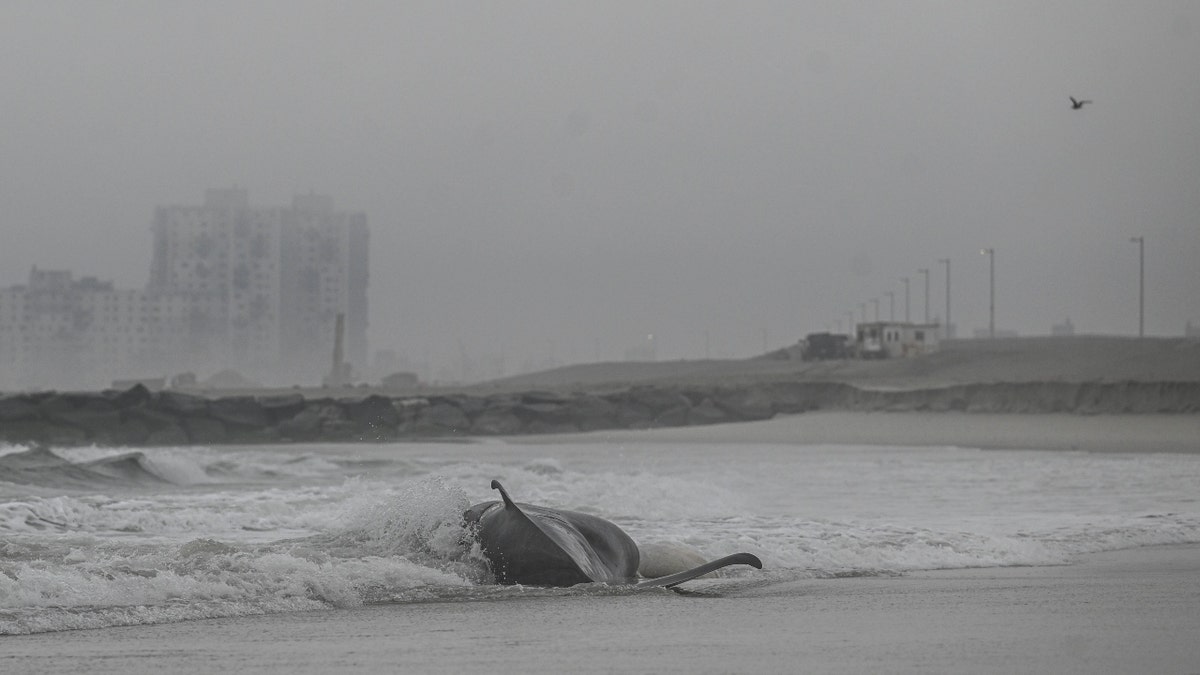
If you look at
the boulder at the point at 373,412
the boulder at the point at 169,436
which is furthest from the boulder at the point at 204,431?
the boulder at the point at 373,412

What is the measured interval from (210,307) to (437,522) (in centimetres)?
9295

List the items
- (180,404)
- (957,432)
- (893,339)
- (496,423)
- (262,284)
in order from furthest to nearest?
(262,284), (893,339), (496,423), (180,404), (957,432)

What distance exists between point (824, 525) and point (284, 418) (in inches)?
1081

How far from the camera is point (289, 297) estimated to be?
346ft

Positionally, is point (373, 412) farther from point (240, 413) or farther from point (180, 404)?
point (180, 404)

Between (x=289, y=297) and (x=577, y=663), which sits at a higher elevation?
(x=289, y=297)

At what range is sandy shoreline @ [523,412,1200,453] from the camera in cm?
2700

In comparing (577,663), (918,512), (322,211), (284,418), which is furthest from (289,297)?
(577,663)

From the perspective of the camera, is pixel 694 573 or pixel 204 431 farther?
pixel 204 431

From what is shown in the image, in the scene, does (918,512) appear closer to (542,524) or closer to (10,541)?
(542,524)

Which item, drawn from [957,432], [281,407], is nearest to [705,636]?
[957,432]

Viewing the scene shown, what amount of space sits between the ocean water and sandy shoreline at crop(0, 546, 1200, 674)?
0.47 m

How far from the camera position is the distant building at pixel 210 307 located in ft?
274

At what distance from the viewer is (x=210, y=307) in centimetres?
9750
